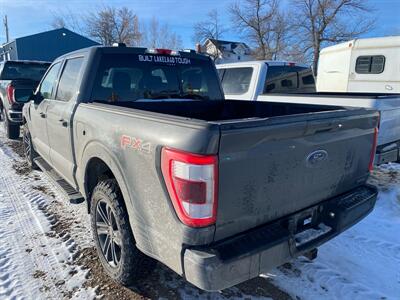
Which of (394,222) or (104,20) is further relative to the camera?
(104,20)

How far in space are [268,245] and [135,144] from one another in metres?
1.10

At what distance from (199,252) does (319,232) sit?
109cm

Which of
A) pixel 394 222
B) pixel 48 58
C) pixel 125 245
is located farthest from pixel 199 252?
pixel 48 58

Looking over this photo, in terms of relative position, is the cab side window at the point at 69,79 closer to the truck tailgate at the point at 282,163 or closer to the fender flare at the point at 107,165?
the fender flare at the point at 107,165

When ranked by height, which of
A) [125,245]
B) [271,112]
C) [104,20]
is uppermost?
[104,20]

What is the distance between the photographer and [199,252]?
75.9 inches

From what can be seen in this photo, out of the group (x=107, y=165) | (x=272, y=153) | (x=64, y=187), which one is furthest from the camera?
(x=64, y=187)

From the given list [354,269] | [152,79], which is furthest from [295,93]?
[354,269]

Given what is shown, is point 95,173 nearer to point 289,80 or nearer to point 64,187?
point 64,187

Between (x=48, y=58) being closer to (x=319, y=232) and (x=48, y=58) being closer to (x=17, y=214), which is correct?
(x=17, y=214)

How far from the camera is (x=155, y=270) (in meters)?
3.08

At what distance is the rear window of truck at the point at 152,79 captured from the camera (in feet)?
11.3

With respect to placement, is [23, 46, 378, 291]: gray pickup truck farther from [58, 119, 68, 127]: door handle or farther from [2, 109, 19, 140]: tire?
[2, 109, 19, 140]: tire

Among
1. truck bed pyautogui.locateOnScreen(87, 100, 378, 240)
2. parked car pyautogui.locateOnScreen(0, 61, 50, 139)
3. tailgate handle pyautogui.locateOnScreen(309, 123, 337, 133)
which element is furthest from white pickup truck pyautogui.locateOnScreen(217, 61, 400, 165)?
parked car pyautogui.locateOnScreen(0, 61, 50, 139)
